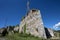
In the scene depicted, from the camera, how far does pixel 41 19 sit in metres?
33.9

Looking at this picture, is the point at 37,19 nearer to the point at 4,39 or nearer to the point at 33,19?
the point at 33,19

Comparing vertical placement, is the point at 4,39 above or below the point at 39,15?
below

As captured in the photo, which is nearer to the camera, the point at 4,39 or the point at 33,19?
the point at 4,39

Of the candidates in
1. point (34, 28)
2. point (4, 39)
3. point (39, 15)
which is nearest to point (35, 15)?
point (39, 15)

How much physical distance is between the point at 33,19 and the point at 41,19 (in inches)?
77.4

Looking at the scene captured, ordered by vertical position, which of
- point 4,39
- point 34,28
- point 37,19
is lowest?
point 4,39

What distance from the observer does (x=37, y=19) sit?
109 feet

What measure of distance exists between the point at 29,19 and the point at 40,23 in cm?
270

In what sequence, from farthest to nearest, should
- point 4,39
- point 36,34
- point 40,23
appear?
point 40,23
point 36,34
point 4,39

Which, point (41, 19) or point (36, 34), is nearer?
point (36, 34)

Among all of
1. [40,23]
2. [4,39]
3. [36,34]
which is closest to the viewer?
[4,39]

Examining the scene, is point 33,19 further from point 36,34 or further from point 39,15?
point 36,34

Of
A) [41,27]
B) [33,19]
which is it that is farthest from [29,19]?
[41,27]

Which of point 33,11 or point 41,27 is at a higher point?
point 33,11
